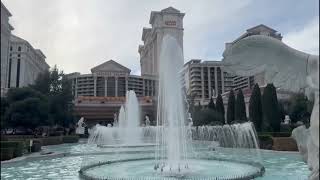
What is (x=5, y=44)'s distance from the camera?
223ft

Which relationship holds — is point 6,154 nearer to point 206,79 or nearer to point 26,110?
point 26,110

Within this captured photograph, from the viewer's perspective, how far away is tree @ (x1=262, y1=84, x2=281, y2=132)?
29.2 meters

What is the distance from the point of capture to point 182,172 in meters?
11.3

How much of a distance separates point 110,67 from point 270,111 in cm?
7546

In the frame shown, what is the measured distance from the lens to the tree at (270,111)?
2919 centimetres

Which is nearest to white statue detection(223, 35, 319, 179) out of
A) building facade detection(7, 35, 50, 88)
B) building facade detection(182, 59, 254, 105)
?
building facade detection(7, 35, 50, 88)

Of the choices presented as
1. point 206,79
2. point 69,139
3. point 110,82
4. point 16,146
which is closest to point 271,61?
point 16,146

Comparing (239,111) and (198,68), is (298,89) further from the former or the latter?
(198,68)

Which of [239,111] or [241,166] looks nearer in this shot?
[241,166]

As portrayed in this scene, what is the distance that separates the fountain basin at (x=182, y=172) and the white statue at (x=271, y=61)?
4438mm

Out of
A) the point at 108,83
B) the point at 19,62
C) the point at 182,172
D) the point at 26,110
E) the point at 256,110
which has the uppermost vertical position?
the point at 19,62

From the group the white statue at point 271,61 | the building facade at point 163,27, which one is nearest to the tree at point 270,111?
the white statue at point 271,61

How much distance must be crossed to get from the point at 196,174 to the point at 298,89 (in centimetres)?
610

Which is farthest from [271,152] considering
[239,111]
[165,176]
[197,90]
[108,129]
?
[197,90]
